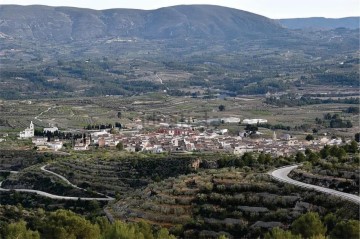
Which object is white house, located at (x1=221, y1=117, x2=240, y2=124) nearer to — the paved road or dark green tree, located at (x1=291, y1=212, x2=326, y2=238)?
the paved road

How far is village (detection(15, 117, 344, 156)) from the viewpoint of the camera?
5509 centimetres

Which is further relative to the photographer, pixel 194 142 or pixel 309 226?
pixel 194 142

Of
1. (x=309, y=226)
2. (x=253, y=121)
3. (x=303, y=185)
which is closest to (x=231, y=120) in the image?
(x=253, y=121)

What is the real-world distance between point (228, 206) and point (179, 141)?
3771 centimetres

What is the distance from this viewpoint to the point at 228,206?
22.7m

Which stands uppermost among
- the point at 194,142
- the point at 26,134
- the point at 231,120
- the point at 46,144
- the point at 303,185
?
the point at 303,185

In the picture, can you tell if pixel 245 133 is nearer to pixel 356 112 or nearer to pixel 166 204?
pixel 356 112

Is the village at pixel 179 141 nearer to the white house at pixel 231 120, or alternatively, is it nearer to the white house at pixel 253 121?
the white house at pixel 253 121

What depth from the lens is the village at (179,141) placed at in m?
55.1

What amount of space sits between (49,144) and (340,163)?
126ft

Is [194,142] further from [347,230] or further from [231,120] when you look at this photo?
[347,230]

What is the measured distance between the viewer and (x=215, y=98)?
111m

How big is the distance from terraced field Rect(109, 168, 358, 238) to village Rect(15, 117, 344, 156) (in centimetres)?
2443

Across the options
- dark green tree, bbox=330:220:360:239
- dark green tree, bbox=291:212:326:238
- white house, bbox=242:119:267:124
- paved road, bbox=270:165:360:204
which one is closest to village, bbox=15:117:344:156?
white house, bbox=242:119:267:124
